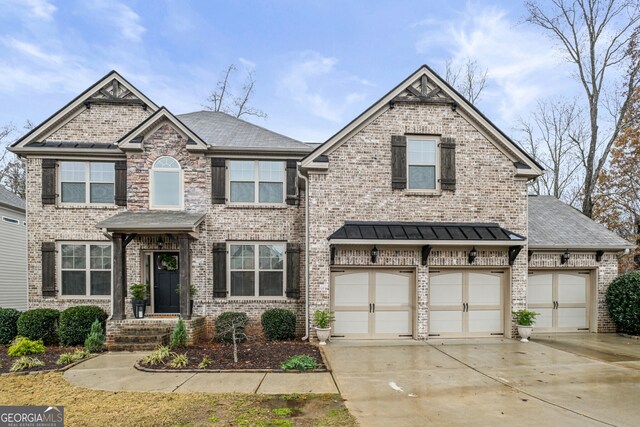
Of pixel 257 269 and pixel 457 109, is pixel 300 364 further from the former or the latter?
pixel 457 109

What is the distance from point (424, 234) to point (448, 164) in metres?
2.32

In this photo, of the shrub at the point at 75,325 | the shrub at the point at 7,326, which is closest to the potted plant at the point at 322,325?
the shrub at the point at 75,325

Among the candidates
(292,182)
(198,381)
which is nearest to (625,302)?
(292,182)

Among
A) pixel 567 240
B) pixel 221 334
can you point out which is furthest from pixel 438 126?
pixel 221 334

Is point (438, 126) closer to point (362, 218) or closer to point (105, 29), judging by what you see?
point (362, 218)

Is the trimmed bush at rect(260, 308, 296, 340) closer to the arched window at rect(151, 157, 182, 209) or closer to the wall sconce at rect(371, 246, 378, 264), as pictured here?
the wall sconce at rect(371, 246, 378, 264)

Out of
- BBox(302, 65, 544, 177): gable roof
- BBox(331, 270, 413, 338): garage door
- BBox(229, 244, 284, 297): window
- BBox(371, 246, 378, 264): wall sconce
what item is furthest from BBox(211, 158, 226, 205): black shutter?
BBox(371, 246, 378, 264): wall sconce

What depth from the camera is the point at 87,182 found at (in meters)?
11.6

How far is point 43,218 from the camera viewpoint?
11.5m

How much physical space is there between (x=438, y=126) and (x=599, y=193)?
11.4 metres

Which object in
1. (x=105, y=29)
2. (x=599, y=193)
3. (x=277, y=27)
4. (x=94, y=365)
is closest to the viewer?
(x=94, y=365)

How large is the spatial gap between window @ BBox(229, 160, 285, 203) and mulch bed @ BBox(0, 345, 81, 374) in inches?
241

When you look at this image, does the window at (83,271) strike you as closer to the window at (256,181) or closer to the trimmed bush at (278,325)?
the window at (256,181)

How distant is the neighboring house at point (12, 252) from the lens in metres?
14.0
